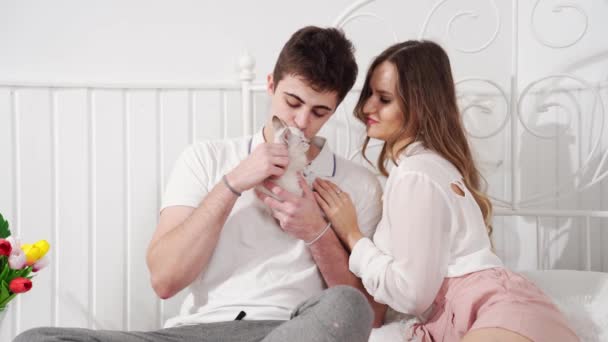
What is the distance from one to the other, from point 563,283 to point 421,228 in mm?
563

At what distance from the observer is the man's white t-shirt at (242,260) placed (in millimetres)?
1420

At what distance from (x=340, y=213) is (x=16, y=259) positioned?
2.15 ft

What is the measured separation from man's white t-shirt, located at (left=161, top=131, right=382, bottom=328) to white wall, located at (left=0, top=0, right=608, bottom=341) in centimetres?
41

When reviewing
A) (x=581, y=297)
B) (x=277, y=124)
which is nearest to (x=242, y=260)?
(x=277, y=124)

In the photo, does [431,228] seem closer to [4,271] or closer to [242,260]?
[242,260]

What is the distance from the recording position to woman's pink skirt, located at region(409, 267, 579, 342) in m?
1.20

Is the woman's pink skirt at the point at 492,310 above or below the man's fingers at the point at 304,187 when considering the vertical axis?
below

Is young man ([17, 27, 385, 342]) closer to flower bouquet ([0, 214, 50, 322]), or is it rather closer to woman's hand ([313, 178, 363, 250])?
woman's hand ([313, 178, 363, 250])

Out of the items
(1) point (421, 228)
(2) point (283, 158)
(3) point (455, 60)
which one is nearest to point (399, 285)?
(1) point (421, 228)

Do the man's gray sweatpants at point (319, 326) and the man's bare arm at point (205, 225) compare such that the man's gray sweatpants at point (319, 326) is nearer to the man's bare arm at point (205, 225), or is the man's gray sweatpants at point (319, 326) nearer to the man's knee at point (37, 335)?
the man's knee at point (37, 335)

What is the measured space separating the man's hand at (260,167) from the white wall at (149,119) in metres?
0.59

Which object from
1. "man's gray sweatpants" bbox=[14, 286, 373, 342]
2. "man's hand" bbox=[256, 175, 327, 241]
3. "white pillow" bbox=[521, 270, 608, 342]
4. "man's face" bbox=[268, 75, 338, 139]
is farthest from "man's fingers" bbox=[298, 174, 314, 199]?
"white pillow" bbox=[521, 270, 608, 342]

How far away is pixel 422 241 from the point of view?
4.30 ft

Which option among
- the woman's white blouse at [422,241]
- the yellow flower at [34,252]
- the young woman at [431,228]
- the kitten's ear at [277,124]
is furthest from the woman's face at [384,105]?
the yellow flower at [34,252]
